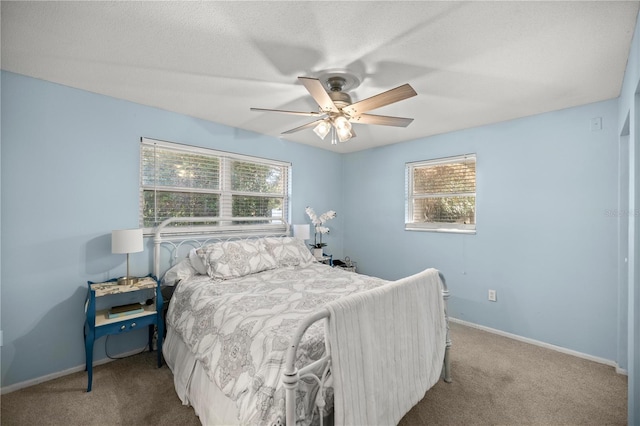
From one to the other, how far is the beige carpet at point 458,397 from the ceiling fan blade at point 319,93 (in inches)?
88.7

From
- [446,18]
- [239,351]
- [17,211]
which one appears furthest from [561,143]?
[17,211]

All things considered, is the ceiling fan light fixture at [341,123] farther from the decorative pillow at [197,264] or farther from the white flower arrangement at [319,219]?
the white flower arrangement at [319,219]

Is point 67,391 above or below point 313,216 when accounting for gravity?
below

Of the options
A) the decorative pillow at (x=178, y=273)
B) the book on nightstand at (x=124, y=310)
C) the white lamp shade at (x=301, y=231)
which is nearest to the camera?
the book on nightstand at (x=124, y=310)

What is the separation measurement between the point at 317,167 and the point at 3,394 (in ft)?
13.1

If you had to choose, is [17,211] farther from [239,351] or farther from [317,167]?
[317,167]

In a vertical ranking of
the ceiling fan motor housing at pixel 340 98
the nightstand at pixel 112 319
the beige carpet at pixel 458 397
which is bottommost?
the beige carpet at pixel 458 397

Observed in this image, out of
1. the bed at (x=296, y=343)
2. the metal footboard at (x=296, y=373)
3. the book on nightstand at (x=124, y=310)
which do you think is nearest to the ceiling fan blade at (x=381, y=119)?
the bed at (x=296, y=343)

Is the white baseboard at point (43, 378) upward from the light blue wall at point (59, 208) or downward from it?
downward

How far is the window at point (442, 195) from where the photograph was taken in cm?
365

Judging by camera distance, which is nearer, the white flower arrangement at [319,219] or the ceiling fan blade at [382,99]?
the ceiling fan blade at [382,99]

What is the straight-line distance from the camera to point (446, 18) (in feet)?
5.21

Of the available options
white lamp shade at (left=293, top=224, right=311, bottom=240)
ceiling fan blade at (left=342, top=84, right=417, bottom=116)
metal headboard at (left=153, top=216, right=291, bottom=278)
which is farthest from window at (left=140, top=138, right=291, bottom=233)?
ceiling fan blade at (left=342, top=84, right=417, bottom=116)

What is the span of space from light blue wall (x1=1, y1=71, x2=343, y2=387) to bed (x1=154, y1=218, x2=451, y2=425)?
20.4 inches
